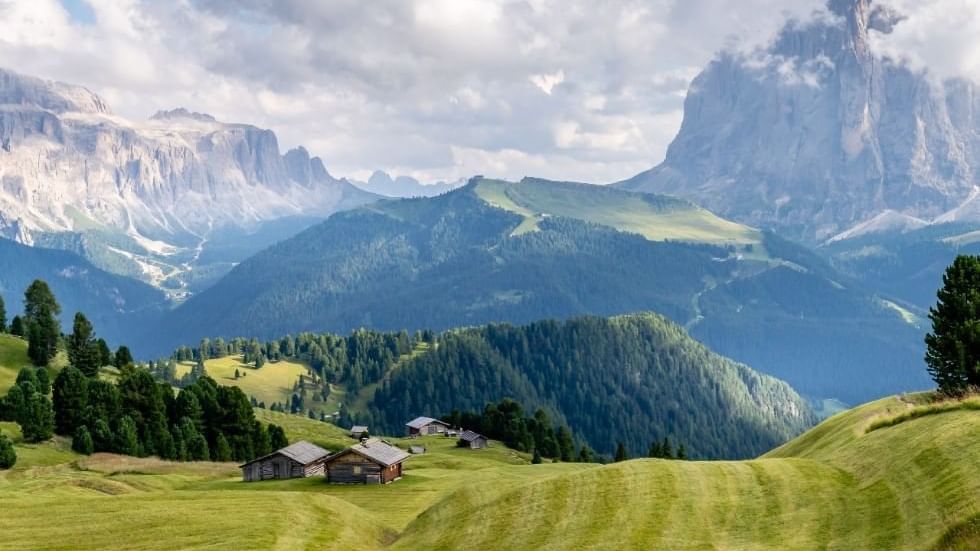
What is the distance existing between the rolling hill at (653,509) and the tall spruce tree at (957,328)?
→ 5147 millimetres

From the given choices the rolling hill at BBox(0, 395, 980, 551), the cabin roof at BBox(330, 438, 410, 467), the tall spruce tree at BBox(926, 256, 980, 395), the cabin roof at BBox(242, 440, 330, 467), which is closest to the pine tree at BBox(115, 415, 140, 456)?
the cabin roof at BBox(242, 440, 330, 467)

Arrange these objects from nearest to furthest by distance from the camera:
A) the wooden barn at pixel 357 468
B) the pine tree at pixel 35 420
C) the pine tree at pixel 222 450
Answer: the wooden barn at pixel 357 468 → the pine tree at pixel 35 420 → the pine tree at pixel 222 450

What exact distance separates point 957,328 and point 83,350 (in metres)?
156

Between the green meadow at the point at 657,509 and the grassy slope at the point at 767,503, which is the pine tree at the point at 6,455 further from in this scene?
the grassy slope at the point at 767,503

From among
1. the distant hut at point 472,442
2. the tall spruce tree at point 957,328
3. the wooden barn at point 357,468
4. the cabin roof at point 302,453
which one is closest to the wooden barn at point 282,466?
the cabin roof at point 302,453

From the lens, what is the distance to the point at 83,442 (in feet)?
440

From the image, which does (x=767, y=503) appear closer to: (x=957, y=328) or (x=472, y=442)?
(x=957, y=328)

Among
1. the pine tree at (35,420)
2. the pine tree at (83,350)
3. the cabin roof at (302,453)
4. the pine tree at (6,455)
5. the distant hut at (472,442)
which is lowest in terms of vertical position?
the distant hut at (472,442)

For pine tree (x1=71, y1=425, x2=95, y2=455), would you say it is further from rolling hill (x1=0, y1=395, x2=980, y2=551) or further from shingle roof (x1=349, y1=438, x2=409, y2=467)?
rolling hill (x1=0, y1=395, x2=980, y2=551)

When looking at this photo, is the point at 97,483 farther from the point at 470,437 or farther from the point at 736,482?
the point at 470,437

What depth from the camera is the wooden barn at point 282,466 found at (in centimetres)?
12162

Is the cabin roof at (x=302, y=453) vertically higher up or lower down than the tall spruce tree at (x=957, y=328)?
lower down

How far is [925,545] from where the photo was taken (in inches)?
1481

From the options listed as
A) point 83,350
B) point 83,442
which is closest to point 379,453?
point 83,442
